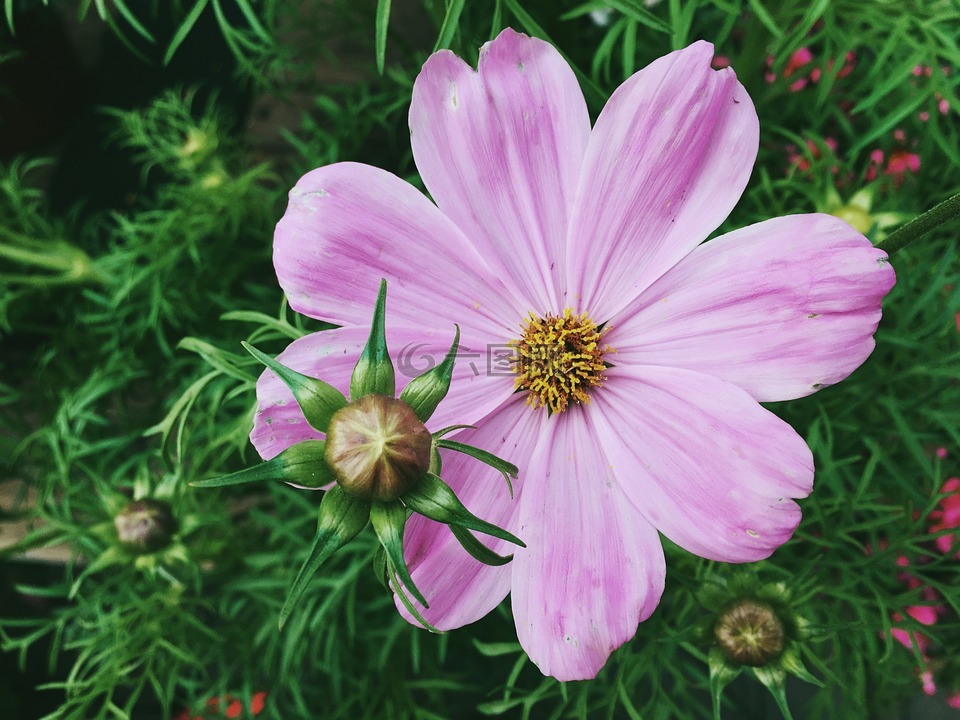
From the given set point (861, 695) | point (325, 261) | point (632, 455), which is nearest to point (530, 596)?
point (632, 455)

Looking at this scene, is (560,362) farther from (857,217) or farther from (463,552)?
(857,217)

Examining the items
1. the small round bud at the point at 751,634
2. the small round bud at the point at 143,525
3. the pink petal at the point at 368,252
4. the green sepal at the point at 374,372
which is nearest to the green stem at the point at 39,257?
the small round bud at the point at 143,525

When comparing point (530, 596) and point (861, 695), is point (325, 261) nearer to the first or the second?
point (530, 596)

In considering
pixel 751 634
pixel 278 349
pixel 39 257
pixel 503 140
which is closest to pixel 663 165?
pixel 503 140

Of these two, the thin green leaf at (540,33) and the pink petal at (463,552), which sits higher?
the thin green leaf at (540,33)

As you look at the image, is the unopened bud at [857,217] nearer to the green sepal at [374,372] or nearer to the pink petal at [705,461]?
the pink petal at [705,461]
